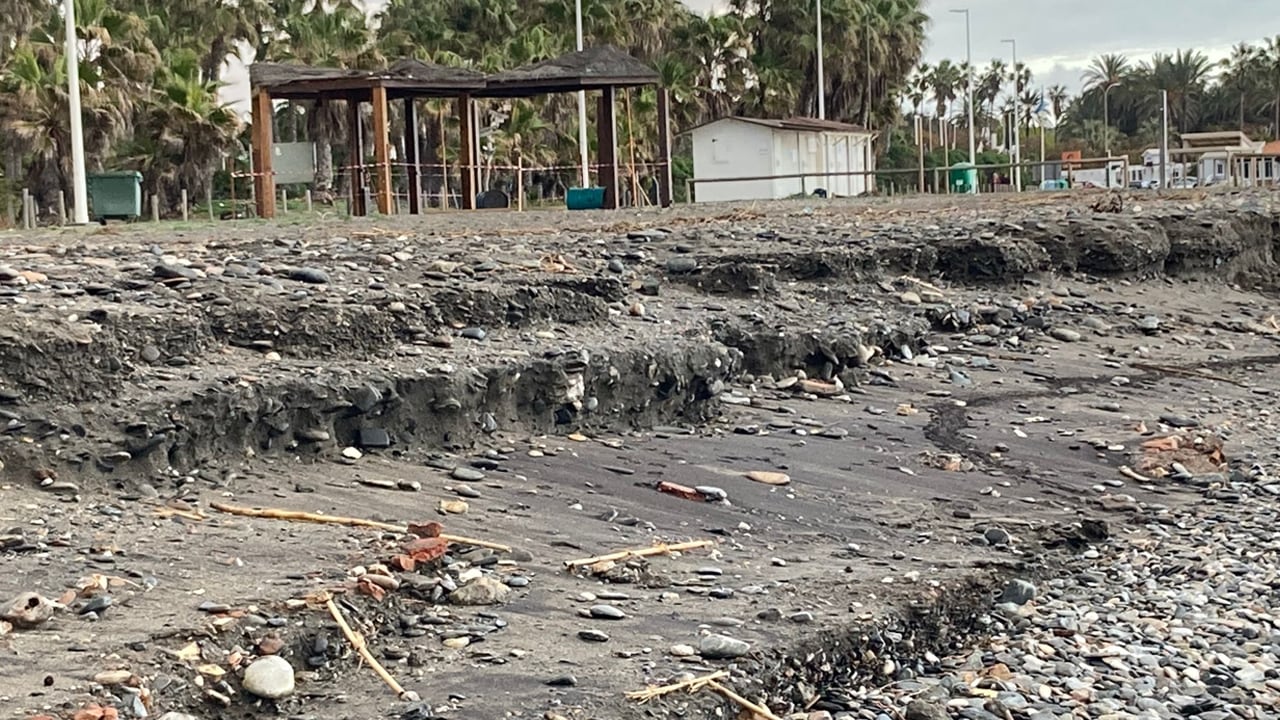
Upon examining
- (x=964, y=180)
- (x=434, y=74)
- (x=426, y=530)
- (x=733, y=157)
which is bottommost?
(x=426, y=530)

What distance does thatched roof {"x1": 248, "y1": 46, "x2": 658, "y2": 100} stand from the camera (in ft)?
64.1

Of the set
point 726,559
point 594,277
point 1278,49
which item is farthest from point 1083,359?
point 1278,49

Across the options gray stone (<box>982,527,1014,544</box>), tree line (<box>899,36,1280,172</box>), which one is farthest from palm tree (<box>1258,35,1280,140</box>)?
gray stone (<box>982,527,1014,544</box>)

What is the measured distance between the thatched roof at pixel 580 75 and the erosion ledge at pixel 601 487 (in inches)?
359

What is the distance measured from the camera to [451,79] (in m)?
20.3

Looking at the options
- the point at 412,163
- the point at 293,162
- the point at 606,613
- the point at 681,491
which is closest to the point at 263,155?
the point at 293,162

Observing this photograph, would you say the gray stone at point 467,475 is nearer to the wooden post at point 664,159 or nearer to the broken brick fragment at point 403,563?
the broken brick fragment at point 403,563

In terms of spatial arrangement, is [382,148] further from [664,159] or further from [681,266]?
[681,266]

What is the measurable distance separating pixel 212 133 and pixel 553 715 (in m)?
28.0

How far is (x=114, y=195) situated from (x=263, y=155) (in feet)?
8.00

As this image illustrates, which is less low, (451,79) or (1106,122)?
(1106,122)

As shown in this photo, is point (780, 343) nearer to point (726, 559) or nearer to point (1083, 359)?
point (1083, 359)

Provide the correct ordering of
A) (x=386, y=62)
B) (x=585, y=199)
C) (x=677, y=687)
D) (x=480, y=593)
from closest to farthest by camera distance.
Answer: (x=677, y=687) → (x=480, y=593) → (x=585, y=199) → (x=386, y=62)

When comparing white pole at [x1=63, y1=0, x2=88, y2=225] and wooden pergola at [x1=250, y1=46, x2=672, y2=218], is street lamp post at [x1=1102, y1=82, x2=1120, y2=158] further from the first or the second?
white pole at [x1=63, y1=0, x2=88, y2=225]
